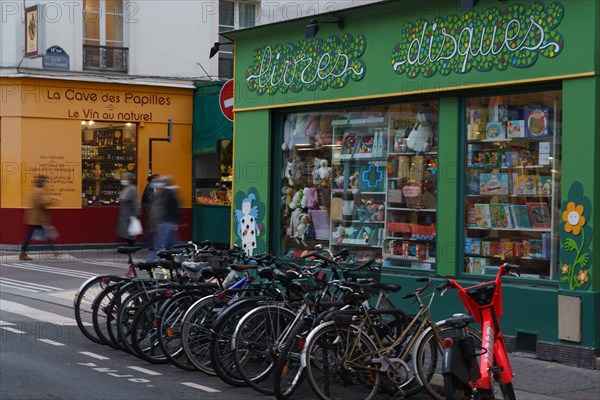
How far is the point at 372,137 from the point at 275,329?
4.35m

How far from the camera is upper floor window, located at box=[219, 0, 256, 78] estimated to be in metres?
24.7

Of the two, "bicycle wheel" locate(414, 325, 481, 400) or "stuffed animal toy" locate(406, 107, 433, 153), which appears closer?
"bicycle wheel" locate(414, 325, 481, 400)

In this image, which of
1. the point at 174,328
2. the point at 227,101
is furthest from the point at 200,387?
the point at 227,101

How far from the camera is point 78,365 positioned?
8.97 metres

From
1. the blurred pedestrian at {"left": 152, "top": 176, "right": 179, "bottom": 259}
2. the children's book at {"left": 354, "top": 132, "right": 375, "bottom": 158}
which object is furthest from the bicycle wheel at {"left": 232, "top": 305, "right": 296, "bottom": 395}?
the blurred pedestrian at {"left": 152, "top": 176, "right": 179, "bottom": 259}

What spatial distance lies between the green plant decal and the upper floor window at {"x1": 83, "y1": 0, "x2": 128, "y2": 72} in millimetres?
16600

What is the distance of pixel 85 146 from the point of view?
23547mm

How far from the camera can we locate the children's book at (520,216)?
10039 mm

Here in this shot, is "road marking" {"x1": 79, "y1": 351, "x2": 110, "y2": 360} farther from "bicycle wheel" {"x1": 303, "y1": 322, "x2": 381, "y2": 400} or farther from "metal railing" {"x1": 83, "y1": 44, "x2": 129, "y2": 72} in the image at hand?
"metal railing" {"x1": 83, "y1": 44, "x2": 129, "y2": 72}

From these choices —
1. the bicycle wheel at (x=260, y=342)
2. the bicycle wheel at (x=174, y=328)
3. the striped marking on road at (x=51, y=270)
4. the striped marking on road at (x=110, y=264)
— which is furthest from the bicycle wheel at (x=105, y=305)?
the striped marking on road at (x=110, y=264)

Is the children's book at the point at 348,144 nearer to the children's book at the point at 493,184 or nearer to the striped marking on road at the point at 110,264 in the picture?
the children's book at the point at 493,184

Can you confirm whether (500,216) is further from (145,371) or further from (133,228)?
(133,228)

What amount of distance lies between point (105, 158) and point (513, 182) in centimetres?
1558

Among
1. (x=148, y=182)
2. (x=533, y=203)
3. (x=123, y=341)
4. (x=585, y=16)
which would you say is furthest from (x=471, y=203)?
(x=148, y=182)
